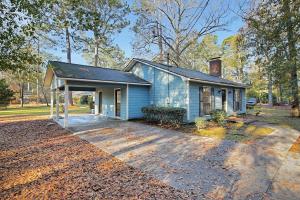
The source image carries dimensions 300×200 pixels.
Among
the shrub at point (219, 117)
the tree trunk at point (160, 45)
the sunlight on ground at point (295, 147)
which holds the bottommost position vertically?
the sunlight on ground at point (295, 147)

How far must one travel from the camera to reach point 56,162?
182 inches

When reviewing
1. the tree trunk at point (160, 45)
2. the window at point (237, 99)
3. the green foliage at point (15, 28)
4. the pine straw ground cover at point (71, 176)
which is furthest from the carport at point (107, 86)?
the tree trunk at point (160, 45)

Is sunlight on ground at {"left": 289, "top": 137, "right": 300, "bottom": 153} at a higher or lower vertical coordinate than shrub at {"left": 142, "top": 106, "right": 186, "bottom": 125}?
lower

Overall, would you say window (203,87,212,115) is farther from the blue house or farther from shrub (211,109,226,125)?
shrub (211,109,226,125)

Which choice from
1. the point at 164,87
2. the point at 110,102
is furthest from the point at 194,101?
the point at 110,102

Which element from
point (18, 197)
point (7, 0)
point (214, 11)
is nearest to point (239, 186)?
point (18, 197)

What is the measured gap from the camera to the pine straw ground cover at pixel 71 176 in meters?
3.10

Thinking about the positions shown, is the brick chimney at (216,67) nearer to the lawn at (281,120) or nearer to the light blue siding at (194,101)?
the lawn at (281,120)

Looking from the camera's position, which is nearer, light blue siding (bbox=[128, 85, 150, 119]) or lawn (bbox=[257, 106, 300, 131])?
lawn (bbox=[257, 106, 300, 131])

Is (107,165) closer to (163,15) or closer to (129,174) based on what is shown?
(129,174)

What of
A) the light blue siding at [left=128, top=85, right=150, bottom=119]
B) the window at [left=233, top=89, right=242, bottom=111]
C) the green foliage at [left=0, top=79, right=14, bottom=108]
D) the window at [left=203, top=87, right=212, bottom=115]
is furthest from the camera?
the green foliage at [left=0, top=79, right=14, bottom=108]

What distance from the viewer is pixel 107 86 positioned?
11.6m

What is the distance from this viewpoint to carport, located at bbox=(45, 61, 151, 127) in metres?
9.69

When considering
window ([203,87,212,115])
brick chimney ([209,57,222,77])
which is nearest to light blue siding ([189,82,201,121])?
window ([203,87,212,115])
